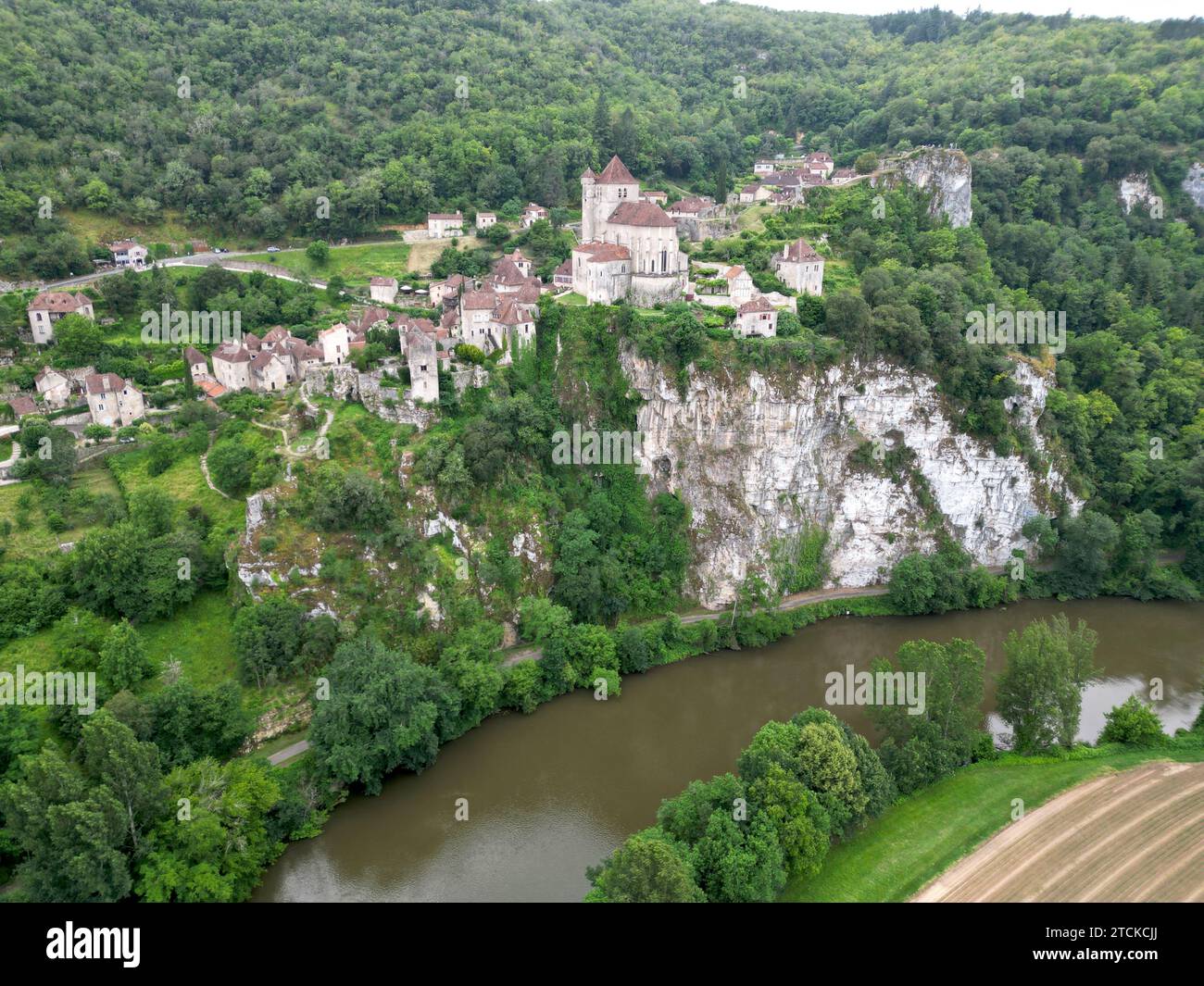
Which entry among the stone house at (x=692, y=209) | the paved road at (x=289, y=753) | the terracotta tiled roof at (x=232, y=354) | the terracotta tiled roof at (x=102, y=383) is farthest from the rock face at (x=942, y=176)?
the paved road at (x=289, y=753)

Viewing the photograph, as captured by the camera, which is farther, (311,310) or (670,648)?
(311,310)

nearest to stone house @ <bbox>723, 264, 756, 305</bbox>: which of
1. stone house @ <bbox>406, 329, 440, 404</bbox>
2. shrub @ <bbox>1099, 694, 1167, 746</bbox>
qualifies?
stone house @ <bbox>406, 329, 440, 404</bbox>

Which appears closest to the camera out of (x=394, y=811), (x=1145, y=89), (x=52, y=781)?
(x=52, y=781)

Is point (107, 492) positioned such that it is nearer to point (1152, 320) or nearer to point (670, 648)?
point (670, 648)

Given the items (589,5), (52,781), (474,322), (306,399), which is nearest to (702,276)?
(474,322)

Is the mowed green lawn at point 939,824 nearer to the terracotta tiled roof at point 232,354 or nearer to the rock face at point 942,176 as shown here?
the terracotta tiled roof at point 232,354

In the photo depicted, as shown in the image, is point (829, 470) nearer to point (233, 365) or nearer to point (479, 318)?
point (479, 318)
